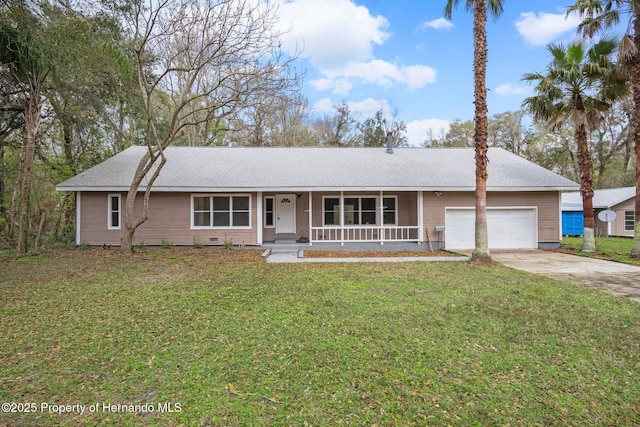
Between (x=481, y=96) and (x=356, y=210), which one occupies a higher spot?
(x=481, y=96)

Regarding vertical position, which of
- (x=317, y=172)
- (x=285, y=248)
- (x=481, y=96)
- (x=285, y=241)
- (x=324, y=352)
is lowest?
(x=324, y=352)

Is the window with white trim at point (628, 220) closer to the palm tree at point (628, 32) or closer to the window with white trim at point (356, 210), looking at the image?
the palm tree at point (628, 32)

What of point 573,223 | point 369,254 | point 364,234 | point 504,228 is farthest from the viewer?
point 573,223

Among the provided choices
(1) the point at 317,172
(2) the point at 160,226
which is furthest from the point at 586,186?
(2) the point at 160,226

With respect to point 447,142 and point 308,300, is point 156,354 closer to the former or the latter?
point 308,300

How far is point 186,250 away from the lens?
12.1 meters

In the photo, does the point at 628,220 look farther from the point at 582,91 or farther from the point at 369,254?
the point at 369,254

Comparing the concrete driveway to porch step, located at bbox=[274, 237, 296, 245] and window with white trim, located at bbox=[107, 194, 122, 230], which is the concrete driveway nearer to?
porch step, located at bbox=[274, 237, 296, 245]

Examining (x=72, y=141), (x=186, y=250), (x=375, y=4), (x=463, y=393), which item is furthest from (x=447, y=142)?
(x=463, y=393)

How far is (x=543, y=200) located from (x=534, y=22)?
7.59 metres

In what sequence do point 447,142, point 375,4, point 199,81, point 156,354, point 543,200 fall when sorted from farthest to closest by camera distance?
point 447,142, point 199,81, point 543,200, point 375,4, point 156,354

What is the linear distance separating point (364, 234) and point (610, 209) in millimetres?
18431

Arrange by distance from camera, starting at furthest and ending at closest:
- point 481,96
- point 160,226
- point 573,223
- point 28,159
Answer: point 573,223, point 160,226, point 28,159, point 481,96

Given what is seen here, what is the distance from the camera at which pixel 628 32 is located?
1057 centimetres
